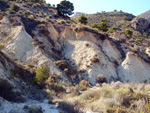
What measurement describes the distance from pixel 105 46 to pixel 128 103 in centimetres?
1395

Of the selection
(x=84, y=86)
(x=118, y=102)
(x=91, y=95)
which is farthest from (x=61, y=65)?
(x=118, y=102)

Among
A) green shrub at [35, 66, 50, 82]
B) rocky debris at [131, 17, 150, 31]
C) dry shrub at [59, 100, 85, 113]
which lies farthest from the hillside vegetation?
rocky debris at [131, 17, 150, 31]

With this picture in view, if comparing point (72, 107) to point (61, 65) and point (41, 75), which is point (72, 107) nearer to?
point (41, 75)

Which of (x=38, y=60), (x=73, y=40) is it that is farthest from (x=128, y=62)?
(x=38, y=60)

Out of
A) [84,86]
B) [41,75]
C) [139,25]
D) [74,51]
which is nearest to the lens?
[41,75]

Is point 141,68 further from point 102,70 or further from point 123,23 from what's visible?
point 123,23

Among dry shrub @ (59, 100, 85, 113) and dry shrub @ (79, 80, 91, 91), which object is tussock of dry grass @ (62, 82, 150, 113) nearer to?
dry shrub @ (59, 100, 85, 113)

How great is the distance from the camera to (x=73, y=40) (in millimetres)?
23281

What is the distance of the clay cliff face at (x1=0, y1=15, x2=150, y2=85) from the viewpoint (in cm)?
1859

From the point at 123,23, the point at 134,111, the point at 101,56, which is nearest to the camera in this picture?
the point at 134,111

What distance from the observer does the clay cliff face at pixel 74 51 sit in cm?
1859

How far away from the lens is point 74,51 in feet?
70.4

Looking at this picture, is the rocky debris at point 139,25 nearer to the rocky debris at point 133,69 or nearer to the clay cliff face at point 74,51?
the clay cliff face at point 74,51

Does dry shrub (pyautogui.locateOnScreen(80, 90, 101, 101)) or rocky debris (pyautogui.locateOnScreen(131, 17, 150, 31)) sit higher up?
rocky debris (pyautogui.locateOnScreen(131, 17, 150, 31))
